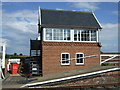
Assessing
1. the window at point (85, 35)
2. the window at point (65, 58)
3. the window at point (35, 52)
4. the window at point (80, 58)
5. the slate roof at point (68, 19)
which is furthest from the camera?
the window at point (35, 52)

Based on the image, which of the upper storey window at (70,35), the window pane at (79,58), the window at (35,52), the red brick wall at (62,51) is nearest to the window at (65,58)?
the red brick wall at (62,51)

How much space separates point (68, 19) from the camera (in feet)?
71.1

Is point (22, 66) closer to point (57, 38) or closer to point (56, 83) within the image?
point (57, 38)

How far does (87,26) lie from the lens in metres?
20.8

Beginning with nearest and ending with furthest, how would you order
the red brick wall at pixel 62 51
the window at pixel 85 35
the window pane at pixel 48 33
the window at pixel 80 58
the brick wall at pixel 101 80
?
the brick wall at pixel 101 80 < the red brick wall at pixel 62 51 < the window pane at pixel 48 33 < the window at pixel 80 58 < the window at pixel 85 35

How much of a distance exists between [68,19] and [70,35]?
7.87 ft

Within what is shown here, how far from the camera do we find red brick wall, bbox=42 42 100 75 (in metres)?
19.3

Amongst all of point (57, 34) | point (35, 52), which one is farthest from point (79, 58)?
point (35, 52)

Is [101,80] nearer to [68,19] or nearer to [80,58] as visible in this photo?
[80,58]

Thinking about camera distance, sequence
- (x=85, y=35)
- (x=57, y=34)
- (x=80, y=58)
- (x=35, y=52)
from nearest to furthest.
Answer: (x=57, y=34), (x=80, y=58), (x=85, y=35), (x=35, y=52)

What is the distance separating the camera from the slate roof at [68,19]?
20391 mm

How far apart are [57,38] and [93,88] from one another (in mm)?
14956

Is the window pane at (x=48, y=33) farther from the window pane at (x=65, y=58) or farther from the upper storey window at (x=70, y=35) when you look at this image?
the window pane at (x=65, y=58)

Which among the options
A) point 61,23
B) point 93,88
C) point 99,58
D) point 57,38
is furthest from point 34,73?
point 93,88
